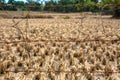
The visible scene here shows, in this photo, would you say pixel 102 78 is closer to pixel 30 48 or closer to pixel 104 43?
pixel 30 48

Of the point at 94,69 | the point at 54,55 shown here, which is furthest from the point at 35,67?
the point at 54,55

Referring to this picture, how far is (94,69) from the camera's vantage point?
28.5 feet

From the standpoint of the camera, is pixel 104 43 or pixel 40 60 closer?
pixel 40 60

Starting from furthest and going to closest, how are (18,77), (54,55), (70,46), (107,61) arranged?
1. (70,46)
2. (54,55)
3. (107,61)
4. (18,77)

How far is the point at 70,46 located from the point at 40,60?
11.7 feet

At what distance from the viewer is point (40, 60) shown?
968 centimetres

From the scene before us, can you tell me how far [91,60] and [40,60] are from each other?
1.54 meters

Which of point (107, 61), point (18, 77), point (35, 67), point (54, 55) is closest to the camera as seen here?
point (18, 77)

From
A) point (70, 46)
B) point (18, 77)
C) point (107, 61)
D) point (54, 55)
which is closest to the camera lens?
point (18, 77)

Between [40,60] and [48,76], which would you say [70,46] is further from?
[48,76]

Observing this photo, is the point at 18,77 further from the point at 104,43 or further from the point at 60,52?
the point at 104,43

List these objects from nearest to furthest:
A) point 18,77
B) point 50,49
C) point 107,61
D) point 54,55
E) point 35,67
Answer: point 18,77
point 35,67
point 107,61
point 54,55
point 50,49

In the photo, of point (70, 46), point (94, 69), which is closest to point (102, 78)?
point (94, 69)

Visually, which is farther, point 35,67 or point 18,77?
point 35,67
